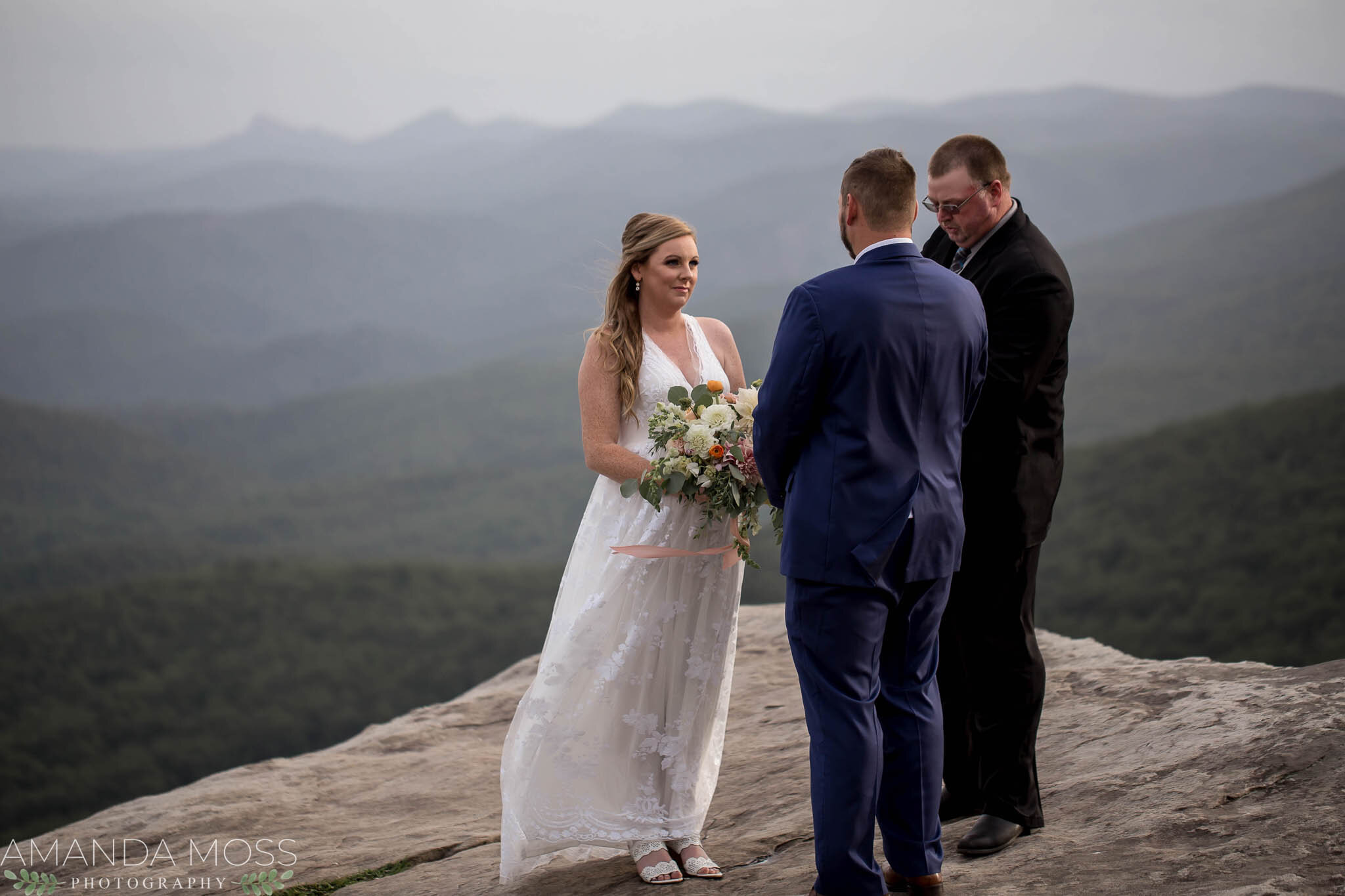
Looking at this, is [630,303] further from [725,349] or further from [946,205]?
[946,205]

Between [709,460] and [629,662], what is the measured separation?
74cm

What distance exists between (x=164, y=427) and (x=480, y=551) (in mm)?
10862

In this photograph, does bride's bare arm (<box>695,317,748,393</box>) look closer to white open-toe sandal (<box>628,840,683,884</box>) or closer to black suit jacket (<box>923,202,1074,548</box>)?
black suit jacket (<box>923,202,1074,548</box>)

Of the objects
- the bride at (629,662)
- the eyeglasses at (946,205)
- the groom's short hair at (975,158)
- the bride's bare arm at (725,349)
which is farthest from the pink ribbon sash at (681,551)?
the groom's short hair at (975,158)

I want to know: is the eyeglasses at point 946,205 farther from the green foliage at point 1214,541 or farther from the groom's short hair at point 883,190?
the green foliage at point 1214,541

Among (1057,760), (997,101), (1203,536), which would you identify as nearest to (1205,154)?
(997,101)

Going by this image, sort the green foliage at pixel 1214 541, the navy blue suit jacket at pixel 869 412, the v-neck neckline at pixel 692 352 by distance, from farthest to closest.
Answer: the green foliage at pixel 1214 541
the v-neck neckline at pixel 692 352
the navy blue suit jacket at pixel 869 412

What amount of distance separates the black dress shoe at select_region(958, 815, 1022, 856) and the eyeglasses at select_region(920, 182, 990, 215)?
183 cm

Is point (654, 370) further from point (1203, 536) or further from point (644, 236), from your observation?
point (1203, 536)

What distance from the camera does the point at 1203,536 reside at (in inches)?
700

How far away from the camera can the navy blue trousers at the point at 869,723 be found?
7.86ft

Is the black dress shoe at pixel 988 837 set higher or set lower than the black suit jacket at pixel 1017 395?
lower

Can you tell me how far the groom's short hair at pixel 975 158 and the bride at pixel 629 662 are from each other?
2.69 ft

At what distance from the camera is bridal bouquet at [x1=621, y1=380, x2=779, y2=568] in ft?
9.53
